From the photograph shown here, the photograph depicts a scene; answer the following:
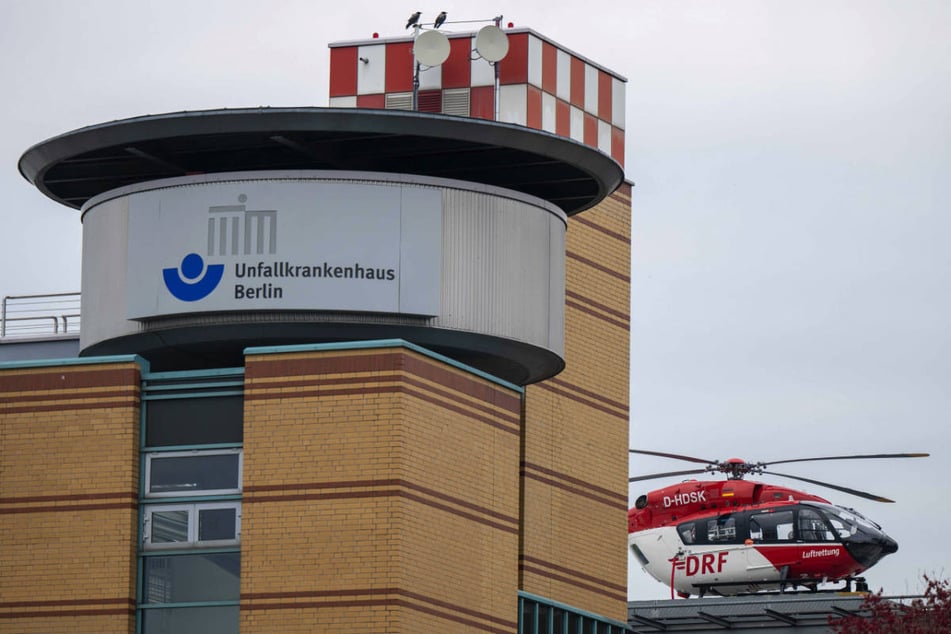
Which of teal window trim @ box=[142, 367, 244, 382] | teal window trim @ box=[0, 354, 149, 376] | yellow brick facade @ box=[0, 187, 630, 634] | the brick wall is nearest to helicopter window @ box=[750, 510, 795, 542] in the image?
yellow brick facade @ box=[0, 187, 630, 634]

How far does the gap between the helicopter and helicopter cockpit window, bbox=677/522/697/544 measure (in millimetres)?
32

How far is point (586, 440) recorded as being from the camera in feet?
135

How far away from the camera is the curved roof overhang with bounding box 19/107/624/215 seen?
31312mm

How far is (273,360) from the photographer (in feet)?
102

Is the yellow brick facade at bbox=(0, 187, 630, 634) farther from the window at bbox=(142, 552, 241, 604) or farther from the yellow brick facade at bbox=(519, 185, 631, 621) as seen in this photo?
the yellow brick facade at bbox=(519, 185, 631, 621)

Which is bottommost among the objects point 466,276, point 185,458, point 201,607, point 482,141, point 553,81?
point 201,607

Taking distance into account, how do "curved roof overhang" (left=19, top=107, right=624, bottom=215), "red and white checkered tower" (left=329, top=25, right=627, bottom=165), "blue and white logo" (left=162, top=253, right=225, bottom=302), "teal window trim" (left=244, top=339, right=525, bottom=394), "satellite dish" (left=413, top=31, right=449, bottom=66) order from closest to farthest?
"teal window trim" (left=244, top=339, right=525, bottom=394) → "curved roof overhang" (left=19, top=107, right=624, bottom=215) → "blue and white logo" (left=162, top=253, right=225, bottom=302) → "satellite dish" (left=413, top=31, right=449, bottom=66) → "red and white checkered tower" (left=329, top=25, right=627, bottom=165)

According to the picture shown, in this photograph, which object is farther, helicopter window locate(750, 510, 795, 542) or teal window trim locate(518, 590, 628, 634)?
helicopter window locate(750, 510, 795, 542)

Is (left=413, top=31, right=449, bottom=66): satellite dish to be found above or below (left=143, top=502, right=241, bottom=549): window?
above

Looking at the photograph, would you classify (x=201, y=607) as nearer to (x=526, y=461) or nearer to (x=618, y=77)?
(x=526, y=461)

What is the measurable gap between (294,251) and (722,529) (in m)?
34.2

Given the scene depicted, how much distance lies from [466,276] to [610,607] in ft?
37.7

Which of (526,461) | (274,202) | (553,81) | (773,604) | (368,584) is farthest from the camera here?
(773,604)

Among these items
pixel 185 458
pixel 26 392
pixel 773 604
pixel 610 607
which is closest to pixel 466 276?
Result: pixel 185 458
